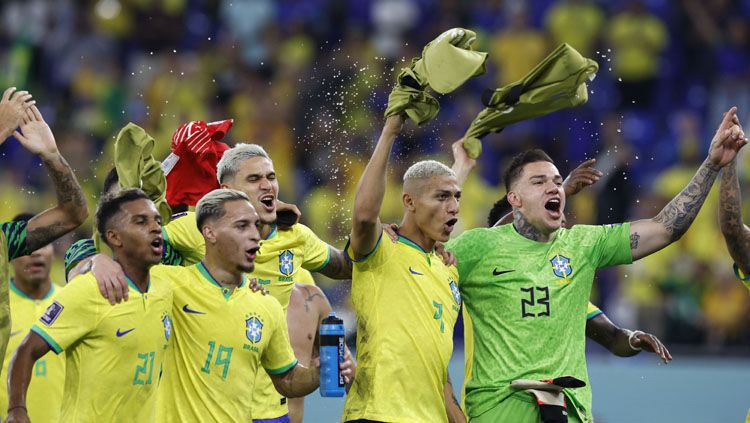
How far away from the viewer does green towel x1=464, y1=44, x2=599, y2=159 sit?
7.54 m

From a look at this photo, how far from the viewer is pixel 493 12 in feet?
56.6

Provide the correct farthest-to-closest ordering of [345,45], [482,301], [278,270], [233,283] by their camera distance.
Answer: [345,45]
[278,270]
[482,301]
[233,283]

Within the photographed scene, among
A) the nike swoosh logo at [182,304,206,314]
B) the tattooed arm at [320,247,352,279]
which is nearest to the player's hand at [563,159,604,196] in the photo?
the tattooed arm at [320,247,352,279]

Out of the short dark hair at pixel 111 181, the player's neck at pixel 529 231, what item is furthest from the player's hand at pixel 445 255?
the short dark hair at pixel 111 181

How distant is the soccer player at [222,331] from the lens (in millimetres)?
6586

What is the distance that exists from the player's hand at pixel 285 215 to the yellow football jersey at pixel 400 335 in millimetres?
1028

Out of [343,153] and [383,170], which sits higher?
Result: [343,153]

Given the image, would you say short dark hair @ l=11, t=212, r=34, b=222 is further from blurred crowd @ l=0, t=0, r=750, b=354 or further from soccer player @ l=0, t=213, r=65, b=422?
blurred crowd @ l=0, t=0, r=750, b=354

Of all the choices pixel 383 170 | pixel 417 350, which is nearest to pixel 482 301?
pixel 417 350

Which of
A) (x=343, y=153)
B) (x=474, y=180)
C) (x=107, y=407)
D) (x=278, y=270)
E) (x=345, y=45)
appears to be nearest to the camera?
(x=107, y=407)

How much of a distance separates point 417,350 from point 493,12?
10919 millimetres

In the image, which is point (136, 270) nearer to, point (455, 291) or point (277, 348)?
point (277, 348)

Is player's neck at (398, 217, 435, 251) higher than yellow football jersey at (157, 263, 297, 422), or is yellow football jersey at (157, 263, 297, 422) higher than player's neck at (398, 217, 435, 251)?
player's neck at (398, 217, 435, 251)

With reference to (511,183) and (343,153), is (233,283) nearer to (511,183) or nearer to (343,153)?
(511,183)
